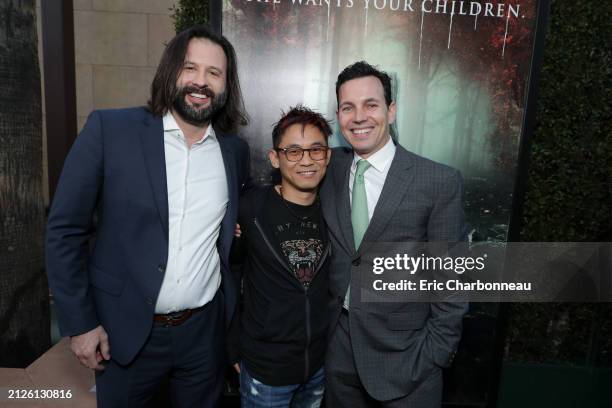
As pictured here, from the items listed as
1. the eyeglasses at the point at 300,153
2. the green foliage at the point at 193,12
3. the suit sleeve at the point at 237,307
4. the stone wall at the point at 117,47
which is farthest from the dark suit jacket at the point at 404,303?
the stone wall at the point at 117,47

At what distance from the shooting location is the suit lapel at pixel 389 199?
81.0 inches

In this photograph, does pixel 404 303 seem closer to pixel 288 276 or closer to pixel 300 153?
pixel 288 276

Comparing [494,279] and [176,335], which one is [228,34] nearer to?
[176,335]

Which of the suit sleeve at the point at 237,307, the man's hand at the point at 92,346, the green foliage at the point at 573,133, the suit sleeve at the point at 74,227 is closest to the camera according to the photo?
the suit sleeve at the point at 74,227

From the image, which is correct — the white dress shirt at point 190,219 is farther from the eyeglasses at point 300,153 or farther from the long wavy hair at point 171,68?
the eyeglasses at point 300,153

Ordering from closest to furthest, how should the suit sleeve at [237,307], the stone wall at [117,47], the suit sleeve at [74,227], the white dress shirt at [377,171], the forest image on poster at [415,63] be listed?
the suit sleeve at [74,227]
the white dress shirt at [377,171]
the suit sleeve at [237,307]
the forest image on poster at [415,63]
the stone wall at [117,47]

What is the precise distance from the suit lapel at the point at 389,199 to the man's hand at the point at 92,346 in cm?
134

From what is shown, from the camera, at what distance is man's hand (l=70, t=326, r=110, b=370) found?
1.97m

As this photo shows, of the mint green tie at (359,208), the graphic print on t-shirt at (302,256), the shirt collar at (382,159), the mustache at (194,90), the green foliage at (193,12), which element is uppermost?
the green foliage at (193,12)

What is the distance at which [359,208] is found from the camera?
2.15m

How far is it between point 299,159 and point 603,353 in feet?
12.1

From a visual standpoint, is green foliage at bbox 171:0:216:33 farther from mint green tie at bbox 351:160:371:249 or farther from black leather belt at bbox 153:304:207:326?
black leather belt at bbox 153:304:207:326

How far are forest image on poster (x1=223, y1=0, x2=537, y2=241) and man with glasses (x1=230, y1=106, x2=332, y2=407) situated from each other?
867mm

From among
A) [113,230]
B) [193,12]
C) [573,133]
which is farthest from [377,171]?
[573,133]
